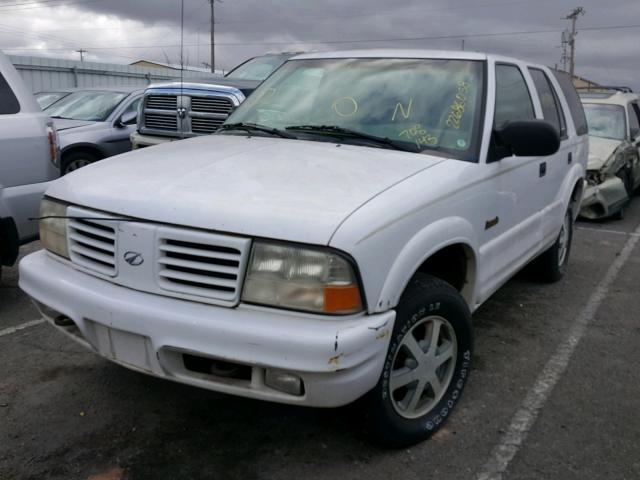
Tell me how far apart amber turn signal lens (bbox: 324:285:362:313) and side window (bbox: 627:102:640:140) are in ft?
28.4

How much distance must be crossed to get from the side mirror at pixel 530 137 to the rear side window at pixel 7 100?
324 cm

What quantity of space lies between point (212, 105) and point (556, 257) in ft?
14.9

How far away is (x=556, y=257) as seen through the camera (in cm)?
524

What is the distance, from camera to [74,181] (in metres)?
2.87

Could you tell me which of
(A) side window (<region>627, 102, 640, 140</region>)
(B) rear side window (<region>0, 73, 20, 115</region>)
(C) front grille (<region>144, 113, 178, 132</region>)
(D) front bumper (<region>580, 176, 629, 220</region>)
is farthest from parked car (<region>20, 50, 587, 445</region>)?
(A) side window (<region>627, 102, 640, 140</region>)

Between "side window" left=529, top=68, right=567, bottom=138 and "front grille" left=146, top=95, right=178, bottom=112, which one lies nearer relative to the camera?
"side window" left=529, top=68, right=567, bottom=138

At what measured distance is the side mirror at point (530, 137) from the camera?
10.7ft

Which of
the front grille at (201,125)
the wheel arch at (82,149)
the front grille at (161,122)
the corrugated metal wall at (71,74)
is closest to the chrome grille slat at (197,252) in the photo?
the front grille at (201,125)

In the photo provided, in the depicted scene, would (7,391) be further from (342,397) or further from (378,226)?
(378,226)

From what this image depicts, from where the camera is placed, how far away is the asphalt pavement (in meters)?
2.68

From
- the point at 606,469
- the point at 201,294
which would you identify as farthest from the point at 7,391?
the point at 606,469

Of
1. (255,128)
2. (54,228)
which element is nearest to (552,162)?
(255,128)

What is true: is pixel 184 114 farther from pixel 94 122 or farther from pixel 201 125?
pixel 94 122

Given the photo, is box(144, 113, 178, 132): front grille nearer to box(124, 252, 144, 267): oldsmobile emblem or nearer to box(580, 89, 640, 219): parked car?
box(580, 89, 640, 219): parked car
